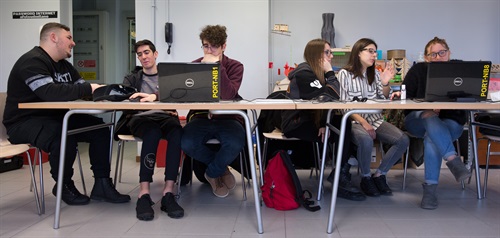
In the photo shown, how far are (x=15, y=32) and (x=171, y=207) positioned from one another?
128 inches

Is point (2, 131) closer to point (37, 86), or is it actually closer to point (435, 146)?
point (37, 86)

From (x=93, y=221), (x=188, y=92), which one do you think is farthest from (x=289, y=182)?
(x=93, y=221)

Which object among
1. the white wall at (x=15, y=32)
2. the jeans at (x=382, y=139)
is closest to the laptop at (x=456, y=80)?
the jeans at (x=382, y=139)

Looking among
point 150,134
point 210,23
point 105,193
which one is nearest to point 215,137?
point 150,134

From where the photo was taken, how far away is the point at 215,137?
2.61 m

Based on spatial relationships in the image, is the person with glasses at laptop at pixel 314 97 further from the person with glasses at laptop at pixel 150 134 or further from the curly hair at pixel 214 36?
the person with glasses at laptop at pixel 150 134

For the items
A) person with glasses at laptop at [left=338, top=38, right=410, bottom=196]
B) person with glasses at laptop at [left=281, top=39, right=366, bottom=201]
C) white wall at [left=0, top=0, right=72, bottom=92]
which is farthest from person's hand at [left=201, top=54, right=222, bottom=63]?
white wall at [left=0, top=0, right=72, bottom=92]

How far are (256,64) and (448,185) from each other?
2062 millimetres

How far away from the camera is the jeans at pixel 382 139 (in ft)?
9.05

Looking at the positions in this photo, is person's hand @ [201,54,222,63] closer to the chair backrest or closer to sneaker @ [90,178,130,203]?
sneaker @ [90,178,130,203]

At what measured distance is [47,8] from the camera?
14.6 feet

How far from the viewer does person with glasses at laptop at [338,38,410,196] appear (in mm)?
2805

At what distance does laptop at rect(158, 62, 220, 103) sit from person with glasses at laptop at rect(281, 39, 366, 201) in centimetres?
68

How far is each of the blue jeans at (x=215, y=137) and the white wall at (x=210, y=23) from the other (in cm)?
177
